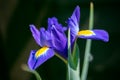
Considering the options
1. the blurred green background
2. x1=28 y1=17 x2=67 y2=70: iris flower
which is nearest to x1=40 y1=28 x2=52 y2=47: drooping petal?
x1=28 y1=17 x2=67 y2=70: iris flower

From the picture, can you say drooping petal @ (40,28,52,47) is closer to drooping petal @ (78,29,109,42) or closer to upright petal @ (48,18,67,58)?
upright petal @ (48,18,67,58)

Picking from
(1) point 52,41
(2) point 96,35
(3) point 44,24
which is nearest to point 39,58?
(1) point 52,41

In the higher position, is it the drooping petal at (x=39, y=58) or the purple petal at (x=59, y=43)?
the purple petal at (x=59, y=43)

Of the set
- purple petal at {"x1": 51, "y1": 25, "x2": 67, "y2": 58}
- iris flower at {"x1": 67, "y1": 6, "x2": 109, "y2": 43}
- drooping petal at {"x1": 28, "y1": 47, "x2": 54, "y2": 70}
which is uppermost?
iris flower at {"x1": 67, "y1": 6, "x2": 109, "y2": 43}

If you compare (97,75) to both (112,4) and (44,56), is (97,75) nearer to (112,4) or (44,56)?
(112,4)

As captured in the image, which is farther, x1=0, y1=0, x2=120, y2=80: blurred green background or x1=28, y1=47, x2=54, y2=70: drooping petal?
x1=0, y1=0, x2=120, y2=80: blurred green background

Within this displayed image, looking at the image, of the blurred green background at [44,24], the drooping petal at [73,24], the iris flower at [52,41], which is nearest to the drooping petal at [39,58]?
the iris flower at [52,41]

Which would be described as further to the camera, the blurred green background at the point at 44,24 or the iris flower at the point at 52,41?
the blurred green background at the point at 44,24

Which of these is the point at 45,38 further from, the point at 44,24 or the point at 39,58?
the point at 44,24

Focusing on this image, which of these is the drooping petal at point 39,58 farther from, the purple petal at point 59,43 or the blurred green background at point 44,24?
the blurred green background at point 44,24
